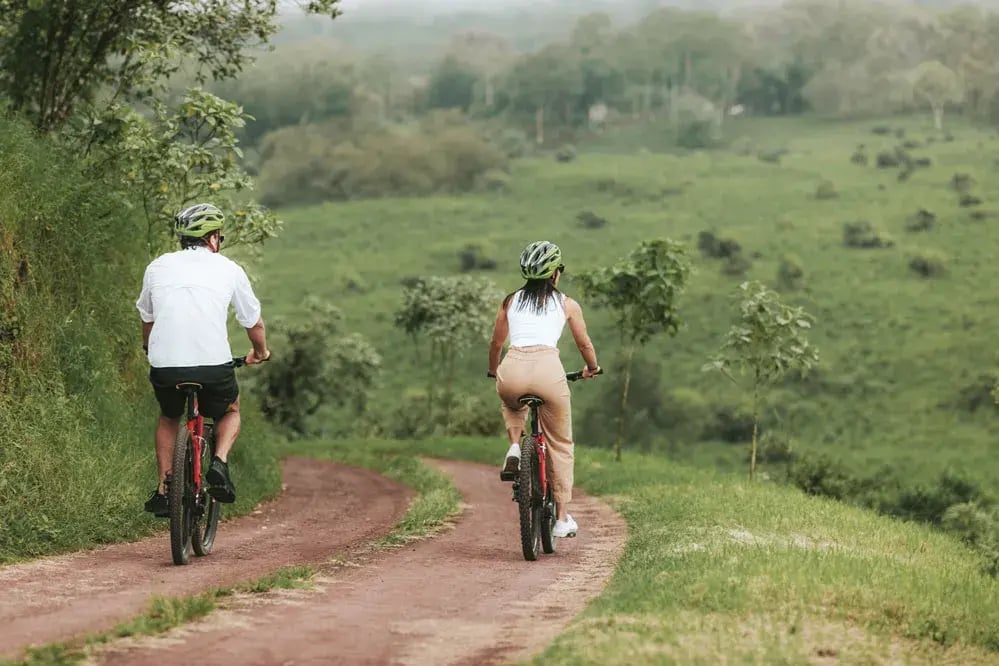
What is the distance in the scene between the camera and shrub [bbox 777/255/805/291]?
9219cm

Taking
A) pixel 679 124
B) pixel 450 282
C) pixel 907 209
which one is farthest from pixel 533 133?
pixel 450 282

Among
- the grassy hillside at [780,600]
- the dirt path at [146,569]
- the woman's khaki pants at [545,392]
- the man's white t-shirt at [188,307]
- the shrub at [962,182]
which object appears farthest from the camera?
the shrub at [962,182]

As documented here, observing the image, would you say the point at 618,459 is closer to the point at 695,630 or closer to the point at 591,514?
the point at 591,514

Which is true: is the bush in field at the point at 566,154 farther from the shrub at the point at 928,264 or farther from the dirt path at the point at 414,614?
the dirt path at the point at 414,614

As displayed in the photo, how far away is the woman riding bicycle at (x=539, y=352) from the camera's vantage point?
10406 millimetres

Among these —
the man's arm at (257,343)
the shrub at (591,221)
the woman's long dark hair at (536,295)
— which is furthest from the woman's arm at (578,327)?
the shrub at (591,221)

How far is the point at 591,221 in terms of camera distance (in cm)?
11538

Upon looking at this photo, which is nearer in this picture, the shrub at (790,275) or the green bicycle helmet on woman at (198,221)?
the green bicycle helmet on woman at (198,221)

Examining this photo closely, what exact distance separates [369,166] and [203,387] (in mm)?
128452

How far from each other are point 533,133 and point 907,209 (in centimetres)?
6679

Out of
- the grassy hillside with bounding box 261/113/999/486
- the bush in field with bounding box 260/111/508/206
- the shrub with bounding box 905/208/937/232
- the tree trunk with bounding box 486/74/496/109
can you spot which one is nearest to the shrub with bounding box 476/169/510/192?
the bush in field with bounding box 260/111/508/206

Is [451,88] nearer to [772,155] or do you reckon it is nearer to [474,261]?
[772,155]

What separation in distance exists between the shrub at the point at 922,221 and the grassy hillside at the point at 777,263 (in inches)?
32.4

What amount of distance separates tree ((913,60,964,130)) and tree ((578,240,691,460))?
133198 mm
